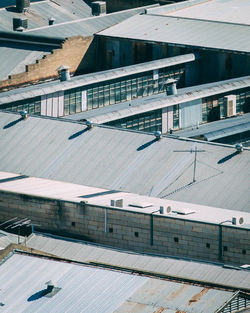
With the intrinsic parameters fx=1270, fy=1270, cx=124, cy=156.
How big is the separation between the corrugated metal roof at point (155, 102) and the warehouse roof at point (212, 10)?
17.5m

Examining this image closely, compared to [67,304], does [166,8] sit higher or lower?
higher

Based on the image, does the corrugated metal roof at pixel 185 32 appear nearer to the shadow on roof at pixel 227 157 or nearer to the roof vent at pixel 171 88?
the roof vent at pixel 171 88

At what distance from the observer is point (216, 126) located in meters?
117

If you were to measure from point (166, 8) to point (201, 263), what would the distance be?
66764 mm

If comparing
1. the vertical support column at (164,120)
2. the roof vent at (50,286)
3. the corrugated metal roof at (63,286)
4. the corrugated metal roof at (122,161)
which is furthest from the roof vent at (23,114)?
the roof vent at (50,286)

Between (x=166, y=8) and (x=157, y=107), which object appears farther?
(x=166, y=8)

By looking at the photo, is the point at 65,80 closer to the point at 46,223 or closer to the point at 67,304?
the point at 46,223

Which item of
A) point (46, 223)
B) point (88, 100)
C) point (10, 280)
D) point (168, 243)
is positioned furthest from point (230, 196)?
point (88, 100)

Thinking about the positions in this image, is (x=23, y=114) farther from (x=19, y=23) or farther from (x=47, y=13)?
(x=47, y=13)

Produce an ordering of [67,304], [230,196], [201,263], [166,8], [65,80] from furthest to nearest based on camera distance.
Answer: [166,8] < [65,80] < [230,196] < [201,263] < [67,304]

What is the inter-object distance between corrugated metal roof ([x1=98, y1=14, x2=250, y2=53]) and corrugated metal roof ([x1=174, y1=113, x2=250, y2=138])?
41.4 ft

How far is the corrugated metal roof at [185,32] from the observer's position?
133m

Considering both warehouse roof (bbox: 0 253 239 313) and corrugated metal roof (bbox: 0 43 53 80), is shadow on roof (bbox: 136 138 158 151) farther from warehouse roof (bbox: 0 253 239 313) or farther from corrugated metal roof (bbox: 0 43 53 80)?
corrugated metal roof (bbox: 0 43 53 80)

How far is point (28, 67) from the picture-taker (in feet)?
422
